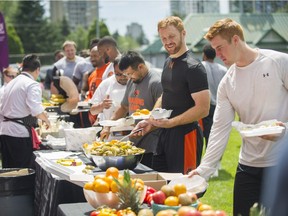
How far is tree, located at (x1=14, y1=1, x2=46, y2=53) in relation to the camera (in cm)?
5247

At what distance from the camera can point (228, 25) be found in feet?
10.5

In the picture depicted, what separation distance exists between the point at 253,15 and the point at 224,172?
3368cm

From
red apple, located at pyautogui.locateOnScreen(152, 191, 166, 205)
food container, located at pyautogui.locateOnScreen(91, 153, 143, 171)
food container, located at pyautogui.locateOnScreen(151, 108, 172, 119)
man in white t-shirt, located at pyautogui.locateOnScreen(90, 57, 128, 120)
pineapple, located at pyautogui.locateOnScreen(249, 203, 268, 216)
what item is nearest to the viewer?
pineapple, located at pyautogui.locateOnScreen(249, 203, 268, 216)

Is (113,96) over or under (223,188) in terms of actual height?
over

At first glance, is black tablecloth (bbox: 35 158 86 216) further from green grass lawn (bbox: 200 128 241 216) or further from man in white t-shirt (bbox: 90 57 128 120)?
green grass lawn (bbox: 200 128 241 216)

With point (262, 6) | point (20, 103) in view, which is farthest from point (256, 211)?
point (262, 6)

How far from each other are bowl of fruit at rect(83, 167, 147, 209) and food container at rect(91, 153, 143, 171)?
2.18ft

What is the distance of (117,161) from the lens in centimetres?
373

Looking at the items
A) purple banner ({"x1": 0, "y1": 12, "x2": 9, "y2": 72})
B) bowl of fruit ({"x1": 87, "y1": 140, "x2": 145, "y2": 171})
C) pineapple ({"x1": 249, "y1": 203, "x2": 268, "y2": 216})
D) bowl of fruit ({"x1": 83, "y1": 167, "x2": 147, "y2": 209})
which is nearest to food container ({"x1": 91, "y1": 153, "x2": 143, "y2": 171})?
bowl of fruit ({"x1": 87, "y1": 140, "x2": 145, "y2": 171})

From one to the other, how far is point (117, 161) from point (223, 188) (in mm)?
3206

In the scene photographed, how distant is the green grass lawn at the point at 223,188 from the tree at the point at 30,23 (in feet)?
148

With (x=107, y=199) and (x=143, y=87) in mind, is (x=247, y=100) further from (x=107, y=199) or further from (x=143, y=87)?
(x=143, y=87)

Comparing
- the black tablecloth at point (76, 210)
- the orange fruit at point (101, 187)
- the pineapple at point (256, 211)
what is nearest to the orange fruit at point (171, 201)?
the orange fruit at point (101, 187)

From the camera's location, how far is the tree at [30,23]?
5247 centimetres
